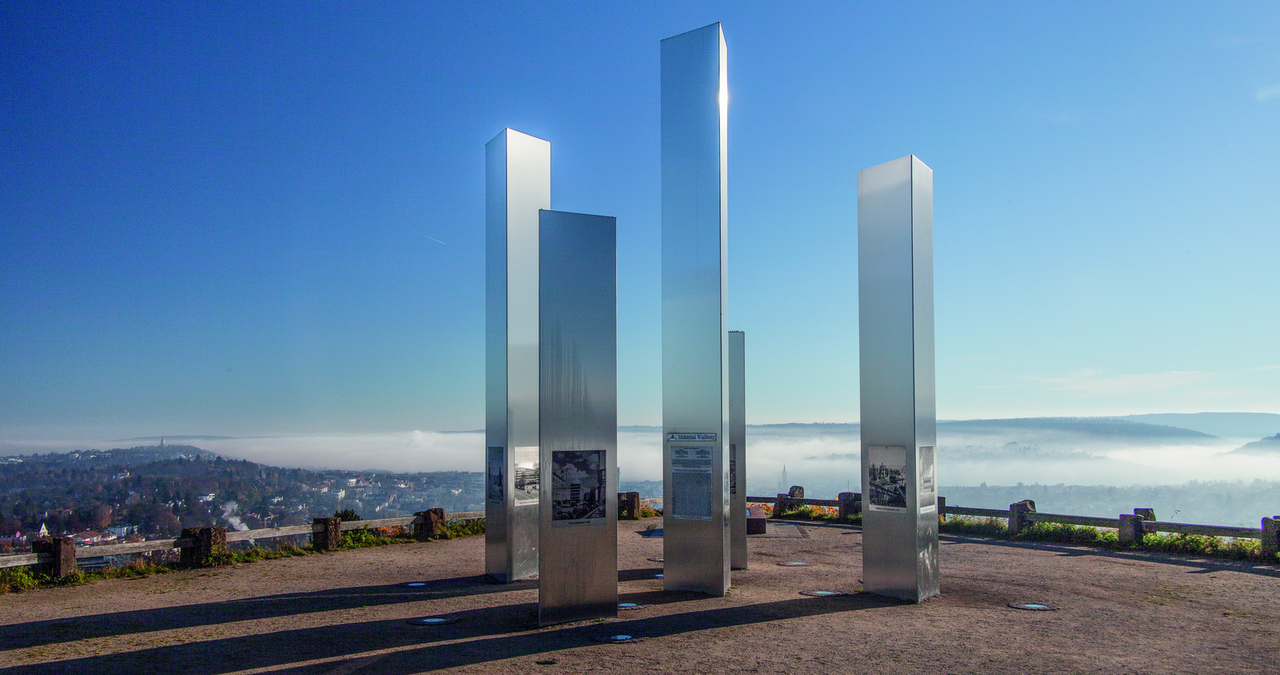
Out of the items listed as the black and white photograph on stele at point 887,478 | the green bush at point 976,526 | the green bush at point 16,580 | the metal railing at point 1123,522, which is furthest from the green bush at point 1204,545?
the green bush at point 16,580

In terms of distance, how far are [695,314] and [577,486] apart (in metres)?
3.18

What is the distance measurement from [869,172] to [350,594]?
32.3 ft

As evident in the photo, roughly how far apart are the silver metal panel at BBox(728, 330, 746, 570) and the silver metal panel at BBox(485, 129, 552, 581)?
3349 mm

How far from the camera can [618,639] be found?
8352 mm

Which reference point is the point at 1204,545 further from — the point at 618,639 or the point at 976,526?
the point at 618,639

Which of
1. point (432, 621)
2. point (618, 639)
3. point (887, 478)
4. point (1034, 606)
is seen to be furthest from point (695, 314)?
point (1034, 606)

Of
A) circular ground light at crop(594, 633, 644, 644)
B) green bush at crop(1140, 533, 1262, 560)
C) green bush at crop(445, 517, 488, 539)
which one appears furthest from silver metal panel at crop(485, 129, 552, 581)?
green bush at crop(1140, 533, 1262, 560)

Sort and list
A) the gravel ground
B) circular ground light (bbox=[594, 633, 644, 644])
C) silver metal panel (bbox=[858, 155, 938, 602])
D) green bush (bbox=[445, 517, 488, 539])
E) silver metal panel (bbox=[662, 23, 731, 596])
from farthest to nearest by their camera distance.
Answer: green bush (bbox=[445, 517, 488, 539])
silver metal panel (bbox=[662, 23, 731, 596])
silver metal panel (bbox=[858, 155, 938, 602])
circular ground light (bbox=[594, 633, 644, 644])
the gravel ground

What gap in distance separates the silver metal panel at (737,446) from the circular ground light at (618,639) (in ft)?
15.2

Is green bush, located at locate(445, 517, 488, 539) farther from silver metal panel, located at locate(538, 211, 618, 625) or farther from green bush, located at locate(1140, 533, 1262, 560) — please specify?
green bush, located at locate(1140, 533, 1262, 560)

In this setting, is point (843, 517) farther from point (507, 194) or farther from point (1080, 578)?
point (507, 194)

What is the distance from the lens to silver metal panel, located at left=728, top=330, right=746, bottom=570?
507 inches

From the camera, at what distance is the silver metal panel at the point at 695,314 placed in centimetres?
1090

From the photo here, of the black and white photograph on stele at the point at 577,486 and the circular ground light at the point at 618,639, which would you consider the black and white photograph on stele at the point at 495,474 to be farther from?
the circular ground light at the point at 618,639
